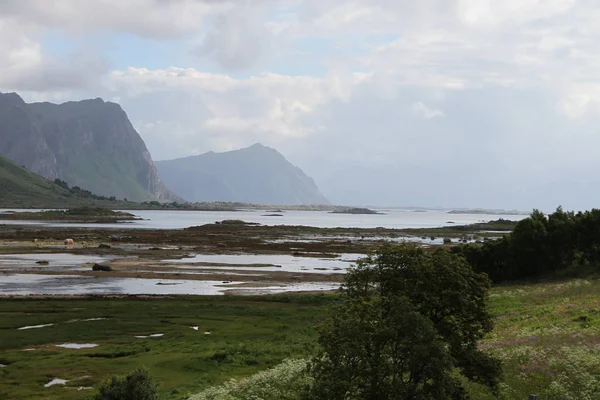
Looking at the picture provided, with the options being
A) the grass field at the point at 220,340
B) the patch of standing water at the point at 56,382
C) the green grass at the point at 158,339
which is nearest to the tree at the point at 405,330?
the grass field at the point at 220,340

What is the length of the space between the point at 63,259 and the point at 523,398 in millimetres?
91202

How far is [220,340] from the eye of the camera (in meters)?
42.4

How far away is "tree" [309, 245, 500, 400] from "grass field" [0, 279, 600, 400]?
10.7 ft

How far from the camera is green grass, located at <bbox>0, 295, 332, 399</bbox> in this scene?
106 ft

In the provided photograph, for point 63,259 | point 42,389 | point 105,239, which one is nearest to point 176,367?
point 42,389

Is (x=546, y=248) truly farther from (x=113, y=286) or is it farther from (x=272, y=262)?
(x=113, y=286)

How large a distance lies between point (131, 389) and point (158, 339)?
1928 cm

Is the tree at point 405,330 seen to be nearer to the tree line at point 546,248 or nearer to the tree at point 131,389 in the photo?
the tree at point 131,389

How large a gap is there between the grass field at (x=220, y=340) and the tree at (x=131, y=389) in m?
4.08

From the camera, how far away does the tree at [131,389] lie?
24109 millimetres

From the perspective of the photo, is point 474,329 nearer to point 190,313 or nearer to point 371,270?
point 371,270

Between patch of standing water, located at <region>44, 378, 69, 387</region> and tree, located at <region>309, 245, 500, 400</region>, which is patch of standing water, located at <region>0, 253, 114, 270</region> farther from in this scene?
tree, located at <region>309, 245, 500, 400</region>

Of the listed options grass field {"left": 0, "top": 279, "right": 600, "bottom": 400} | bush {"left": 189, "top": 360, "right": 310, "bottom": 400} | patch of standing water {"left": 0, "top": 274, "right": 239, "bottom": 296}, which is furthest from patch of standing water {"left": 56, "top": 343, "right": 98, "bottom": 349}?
patch of standing water {"left": 0, "top": 274, "right": 239, "bottom": 296}

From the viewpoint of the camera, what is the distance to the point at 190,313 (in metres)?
53.7
